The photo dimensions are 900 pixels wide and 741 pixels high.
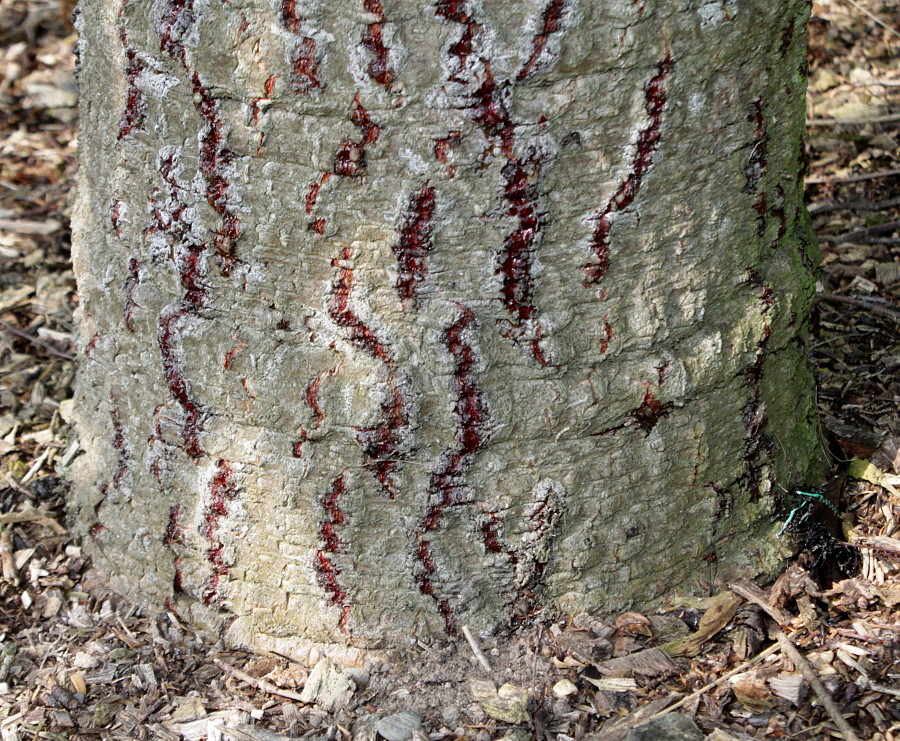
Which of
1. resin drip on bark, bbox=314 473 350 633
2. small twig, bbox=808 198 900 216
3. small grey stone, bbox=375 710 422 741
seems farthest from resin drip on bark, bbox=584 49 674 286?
small twig, bbox=808 198 900 216

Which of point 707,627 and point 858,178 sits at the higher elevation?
point 858,178

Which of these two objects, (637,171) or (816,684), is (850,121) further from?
(816,684)

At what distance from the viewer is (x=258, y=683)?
169cm

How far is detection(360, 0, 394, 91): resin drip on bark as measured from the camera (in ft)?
4.18

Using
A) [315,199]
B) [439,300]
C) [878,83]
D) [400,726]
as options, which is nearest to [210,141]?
[315,199]

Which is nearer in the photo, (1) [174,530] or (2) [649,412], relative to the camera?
(2) [649,412]

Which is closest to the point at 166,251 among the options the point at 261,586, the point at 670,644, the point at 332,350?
the point at 332,350

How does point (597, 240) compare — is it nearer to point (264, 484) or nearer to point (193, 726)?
point (264, 484)

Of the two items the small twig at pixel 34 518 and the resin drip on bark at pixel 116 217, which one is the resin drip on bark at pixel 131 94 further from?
the small twig at pixel 34 518

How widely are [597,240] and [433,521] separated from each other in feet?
1.69

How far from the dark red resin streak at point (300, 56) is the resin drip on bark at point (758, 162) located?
64 cm

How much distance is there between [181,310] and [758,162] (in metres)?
0.92

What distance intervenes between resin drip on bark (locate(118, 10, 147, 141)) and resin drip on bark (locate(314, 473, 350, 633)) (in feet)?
2.07

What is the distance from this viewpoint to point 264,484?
1.61 meters
